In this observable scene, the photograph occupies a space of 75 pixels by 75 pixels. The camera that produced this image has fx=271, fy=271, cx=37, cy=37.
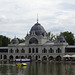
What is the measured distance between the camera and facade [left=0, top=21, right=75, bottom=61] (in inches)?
4619

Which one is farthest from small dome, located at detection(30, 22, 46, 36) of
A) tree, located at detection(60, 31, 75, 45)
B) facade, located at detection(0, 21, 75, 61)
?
tree, located at detection(60, 31, 75, 45)

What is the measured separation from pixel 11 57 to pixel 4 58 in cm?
496

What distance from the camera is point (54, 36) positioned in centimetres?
16088

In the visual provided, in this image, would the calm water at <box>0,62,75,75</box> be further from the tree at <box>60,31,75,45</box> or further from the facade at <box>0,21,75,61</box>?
the tree at <box>60,31,75,45</box>

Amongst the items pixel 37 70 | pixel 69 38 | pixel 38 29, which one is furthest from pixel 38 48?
pixel 37 70

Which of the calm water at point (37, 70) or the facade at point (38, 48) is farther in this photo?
the facade at point (38, 48)

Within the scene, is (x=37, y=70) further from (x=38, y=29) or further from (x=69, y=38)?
(x=69, y=38)

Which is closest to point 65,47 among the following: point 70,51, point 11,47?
point 70,51

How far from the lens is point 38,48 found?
122938mm

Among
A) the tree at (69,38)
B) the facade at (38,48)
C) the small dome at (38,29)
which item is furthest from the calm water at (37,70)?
the tree at (69,38)

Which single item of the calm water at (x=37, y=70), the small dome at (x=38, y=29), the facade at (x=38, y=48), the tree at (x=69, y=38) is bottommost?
the calm water at (x=37, y=70)

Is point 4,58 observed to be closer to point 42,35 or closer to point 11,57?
point 11,57

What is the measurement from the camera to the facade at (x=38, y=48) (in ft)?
385

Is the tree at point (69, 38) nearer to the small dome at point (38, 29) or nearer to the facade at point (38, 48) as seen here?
the facade at point (38, 48)
